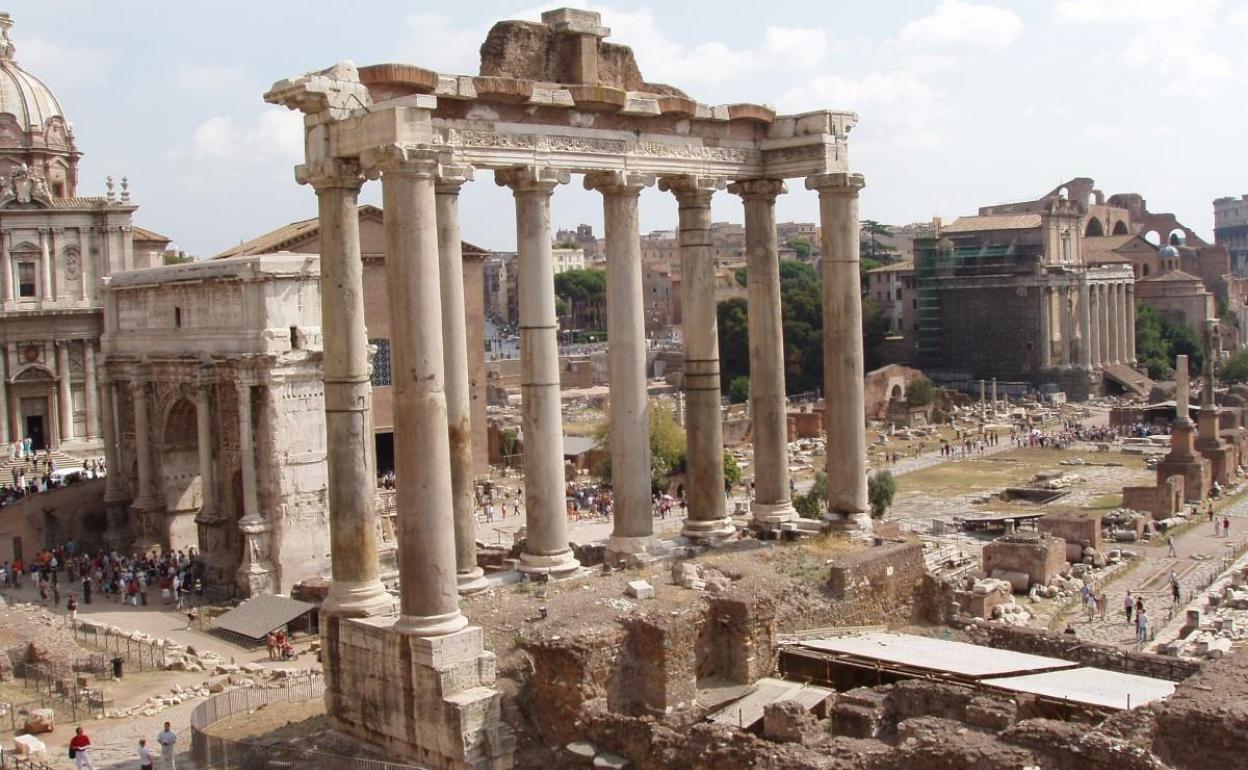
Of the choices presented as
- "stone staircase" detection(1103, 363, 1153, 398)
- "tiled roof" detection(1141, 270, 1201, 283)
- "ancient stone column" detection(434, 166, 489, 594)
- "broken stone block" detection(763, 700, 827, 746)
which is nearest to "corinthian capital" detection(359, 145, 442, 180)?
"ancient stone column" detection(434, 166, 489, 594)

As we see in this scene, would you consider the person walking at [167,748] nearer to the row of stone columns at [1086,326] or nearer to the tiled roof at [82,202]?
the tiled roof at [82,202]

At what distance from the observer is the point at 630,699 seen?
1220 centimetres

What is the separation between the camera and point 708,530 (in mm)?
16391

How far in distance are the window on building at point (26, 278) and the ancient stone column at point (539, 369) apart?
2937 cm

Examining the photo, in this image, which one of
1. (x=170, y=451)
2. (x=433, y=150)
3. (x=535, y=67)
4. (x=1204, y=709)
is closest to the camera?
(x=1204, y=709)

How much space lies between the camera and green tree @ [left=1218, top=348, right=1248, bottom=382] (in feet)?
246

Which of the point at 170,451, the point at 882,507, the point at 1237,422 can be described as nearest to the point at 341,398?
the point at 170,451

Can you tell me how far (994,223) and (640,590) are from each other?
73.2 metres

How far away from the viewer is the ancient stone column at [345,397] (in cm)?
1243

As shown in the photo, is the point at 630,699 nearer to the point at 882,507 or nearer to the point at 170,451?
the point at 170,451

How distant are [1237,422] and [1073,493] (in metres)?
13.6

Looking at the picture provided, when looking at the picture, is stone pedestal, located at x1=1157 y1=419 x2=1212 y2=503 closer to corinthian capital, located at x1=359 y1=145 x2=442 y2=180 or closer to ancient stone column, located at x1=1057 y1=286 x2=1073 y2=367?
ancient stone column, located at x1=1057 y1=286 x2=1073 y2=367

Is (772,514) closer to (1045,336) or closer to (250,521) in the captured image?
(250,521)

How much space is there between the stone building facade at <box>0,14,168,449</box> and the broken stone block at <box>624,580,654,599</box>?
3037cm
